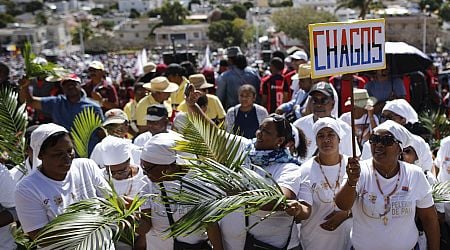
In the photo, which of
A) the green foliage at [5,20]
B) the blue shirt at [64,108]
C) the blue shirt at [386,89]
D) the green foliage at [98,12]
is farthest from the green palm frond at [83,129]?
the green foliage at [98,12]

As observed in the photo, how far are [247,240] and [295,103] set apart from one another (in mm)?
2608

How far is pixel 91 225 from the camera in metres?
2.71

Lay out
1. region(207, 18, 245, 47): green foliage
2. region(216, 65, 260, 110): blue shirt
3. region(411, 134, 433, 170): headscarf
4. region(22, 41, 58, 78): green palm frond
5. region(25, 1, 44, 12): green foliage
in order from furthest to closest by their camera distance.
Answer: region(25, 1, 44, 12): green foliage, region(207, 18, 245, 47): green foliage, region(216, 65, 260, 110): blue shirt, region(22, 41, 58, 78): green palm frond, region(411, 134, 433, 170): headscarf

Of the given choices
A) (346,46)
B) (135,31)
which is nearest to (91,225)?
(346,46)

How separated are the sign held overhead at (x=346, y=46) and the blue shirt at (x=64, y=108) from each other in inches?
120

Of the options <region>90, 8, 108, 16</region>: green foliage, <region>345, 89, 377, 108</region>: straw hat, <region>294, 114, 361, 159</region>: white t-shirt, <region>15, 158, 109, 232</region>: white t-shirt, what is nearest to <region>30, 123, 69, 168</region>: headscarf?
<region>15, 158, 109, 232</region>: white t-shirt

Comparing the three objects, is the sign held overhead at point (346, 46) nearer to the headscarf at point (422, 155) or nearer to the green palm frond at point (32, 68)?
the headscarf at point (422, 155)

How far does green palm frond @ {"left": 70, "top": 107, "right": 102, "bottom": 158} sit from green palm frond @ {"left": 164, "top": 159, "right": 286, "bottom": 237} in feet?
6.63

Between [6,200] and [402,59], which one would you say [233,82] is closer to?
[402,59]

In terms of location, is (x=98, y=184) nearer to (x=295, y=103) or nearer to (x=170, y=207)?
(x=170, y=207)

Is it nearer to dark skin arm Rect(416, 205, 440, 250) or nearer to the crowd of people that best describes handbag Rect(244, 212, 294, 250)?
the crowd of people

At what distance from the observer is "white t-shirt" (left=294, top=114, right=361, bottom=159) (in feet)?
13.4

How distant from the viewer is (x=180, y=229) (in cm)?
266

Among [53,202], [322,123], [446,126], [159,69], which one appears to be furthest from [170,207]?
[159,69]
